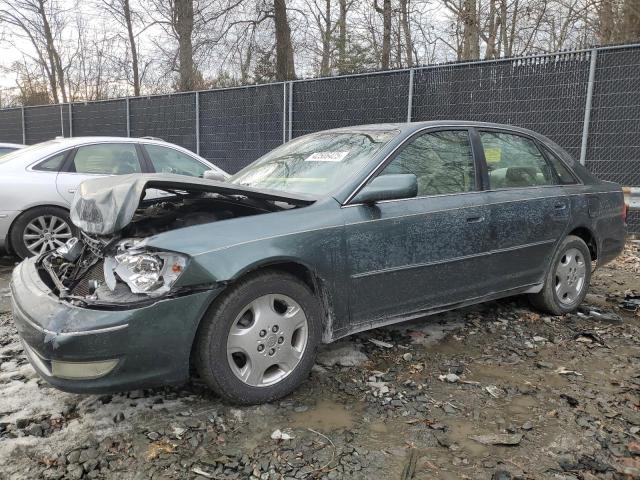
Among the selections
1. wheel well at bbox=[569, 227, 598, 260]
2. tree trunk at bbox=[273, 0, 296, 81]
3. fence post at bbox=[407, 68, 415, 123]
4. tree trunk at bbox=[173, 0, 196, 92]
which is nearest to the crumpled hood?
wheel well at bbox=[569, 227, 598, 260]

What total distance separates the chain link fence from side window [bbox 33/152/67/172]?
17.5 ft

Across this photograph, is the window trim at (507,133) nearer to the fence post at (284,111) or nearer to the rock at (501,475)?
the rock at (501,475)

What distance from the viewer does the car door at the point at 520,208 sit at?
3.86 m

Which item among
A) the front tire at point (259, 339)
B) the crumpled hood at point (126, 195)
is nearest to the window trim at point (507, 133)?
the crumpled hood at point (126, 195)

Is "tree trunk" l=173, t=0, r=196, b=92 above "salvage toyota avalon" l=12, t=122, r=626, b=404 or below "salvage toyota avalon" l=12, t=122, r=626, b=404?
above

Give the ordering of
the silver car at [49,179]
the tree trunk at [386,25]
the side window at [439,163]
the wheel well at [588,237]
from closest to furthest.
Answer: the side window at [439,163]
the wheel well at [588,237]
the silver car at [49,179]
the tree trunk at [386,25]

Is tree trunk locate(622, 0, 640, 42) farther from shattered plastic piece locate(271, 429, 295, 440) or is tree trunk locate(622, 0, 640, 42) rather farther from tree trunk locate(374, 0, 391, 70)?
shattered plastic piece locate(271, 429, 295, 440)

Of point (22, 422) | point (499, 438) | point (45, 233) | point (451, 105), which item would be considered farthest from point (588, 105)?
point (22, 422)

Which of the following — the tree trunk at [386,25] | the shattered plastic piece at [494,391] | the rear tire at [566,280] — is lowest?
the shattered plastic piece at [494,391]

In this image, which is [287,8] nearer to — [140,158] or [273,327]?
[140,158]

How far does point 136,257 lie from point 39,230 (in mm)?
3913

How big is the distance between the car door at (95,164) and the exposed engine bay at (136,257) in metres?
2.92

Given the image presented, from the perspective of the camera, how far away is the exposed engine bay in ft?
8.08

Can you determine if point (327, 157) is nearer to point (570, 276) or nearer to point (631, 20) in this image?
point (570, 276)
